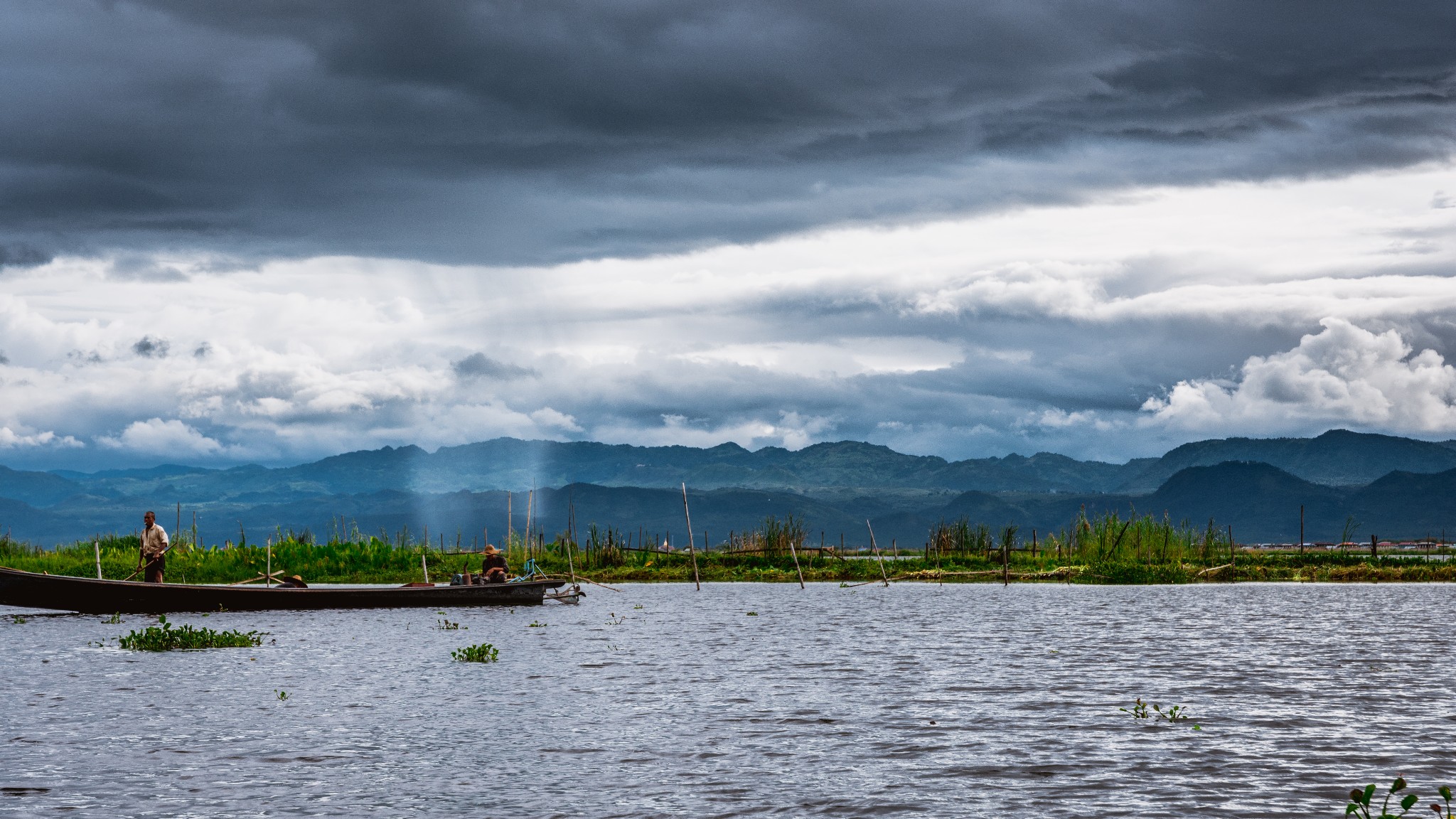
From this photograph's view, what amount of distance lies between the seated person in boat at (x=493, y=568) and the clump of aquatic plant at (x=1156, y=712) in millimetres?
29208

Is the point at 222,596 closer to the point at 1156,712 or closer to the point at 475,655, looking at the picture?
the point at 475,655

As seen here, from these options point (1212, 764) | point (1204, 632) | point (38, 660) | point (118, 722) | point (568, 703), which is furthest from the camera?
point (1204, 632)

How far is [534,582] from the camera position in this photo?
47.3 m

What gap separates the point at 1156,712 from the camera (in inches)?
828

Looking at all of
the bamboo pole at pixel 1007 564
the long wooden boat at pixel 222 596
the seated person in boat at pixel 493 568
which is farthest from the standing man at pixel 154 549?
the bamboo pole at pixel 1007 564

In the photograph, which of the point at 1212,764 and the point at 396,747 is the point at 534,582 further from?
the point at 1212,764

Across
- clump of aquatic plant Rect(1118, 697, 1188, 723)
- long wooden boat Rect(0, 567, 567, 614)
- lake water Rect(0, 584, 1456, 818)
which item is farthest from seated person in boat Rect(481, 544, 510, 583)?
clump of aquatic plant Rect(1118, 697, 1188, 723)

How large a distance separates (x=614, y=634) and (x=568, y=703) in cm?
1510

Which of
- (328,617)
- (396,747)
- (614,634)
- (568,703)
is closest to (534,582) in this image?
(328,617)

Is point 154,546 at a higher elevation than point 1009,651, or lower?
higher

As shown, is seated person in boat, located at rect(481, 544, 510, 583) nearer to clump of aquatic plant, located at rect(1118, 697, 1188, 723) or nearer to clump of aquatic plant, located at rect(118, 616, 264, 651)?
clump of aquatic plant, located at rect(118, 616, 264, 651)

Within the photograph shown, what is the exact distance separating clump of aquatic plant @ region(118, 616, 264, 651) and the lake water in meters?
0.99

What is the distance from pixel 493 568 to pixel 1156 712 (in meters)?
30.7

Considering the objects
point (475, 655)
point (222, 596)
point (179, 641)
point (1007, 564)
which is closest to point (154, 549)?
point (222, 596)
